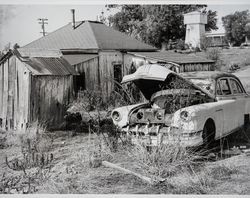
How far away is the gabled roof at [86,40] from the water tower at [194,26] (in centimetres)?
244

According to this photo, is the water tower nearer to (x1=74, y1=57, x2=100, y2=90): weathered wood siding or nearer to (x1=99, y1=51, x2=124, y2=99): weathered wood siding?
(x1=99, y1=51, x2=124, y2=99): weathered wood siding

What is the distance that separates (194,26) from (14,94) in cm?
407

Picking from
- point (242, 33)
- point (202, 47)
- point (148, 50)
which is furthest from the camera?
point (148, 50)

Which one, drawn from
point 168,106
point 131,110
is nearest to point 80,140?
point 131,110

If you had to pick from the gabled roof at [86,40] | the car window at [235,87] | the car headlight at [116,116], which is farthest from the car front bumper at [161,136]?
the gabled roof at [86,40]

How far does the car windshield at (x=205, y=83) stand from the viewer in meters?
5.81

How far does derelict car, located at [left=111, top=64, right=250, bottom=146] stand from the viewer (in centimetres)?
498

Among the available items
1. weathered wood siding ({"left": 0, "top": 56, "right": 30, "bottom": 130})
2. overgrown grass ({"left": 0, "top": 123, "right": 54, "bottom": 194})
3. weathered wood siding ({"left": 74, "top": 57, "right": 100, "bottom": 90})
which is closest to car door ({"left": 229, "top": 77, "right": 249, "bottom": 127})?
overgrown grass ({"left": 0, "top": 123, "right": 54, "bottom": 194})

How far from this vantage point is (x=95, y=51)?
11.0 meters

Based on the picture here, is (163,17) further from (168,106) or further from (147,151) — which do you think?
(147,151)

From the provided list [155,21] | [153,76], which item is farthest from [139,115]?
[155,21]

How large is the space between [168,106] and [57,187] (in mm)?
2276

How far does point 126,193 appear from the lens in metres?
4.60

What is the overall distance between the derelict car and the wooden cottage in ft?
14.3
